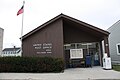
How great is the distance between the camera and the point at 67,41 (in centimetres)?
1936

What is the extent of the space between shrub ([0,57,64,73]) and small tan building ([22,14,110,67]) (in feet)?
4.78

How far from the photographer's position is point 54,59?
13.8 m

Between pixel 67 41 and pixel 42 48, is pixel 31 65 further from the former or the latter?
pixel 67 41

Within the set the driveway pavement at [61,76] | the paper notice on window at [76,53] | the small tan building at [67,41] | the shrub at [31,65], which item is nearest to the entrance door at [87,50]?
the small tan building at [67,41]

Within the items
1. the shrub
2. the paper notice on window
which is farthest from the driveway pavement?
the paper notice on window

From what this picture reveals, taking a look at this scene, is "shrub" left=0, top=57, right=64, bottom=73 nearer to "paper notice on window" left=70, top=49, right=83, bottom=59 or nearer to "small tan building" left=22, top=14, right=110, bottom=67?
"small tan building" left=22, top=14, right=110, bottom=67

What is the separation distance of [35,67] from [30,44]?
425cm

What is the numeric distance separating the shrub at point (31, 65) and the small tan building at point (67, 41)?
4.78 feet

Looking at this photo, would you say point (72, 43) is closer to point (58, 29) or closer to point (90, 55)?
point (90, 55)

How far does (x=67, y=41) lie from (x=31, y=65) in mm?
6870

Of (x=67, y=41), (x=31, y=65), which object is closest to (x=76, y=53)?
(x=67, y=41)

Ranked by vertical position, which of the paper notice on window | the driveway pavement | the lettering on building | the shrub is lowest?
the driveway pavement

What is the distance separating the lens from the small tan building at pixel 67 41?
16203 millimetres

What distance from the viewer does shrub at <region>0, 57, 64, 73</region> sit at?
44.5 feet
